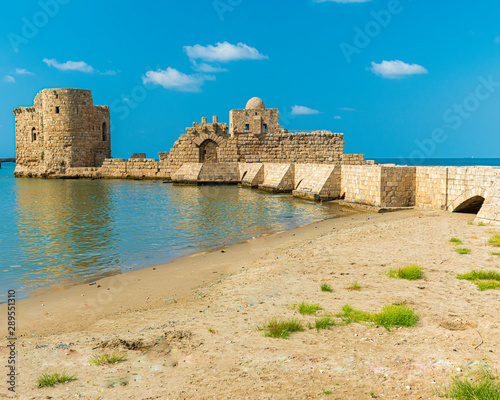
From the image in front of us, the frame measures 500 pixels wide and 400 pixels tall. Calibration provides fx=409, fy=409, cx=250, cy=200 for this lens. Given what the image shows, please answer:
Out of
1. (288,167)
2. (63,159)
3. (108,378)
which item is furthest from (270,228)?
(63,159)

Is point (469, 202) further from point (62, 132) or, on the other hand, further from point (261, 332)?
point (62, 132)

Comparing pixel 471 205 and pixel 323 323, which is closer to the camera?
pixel 323 323

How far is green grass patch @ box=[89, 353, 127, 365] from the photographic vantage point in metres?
3.26

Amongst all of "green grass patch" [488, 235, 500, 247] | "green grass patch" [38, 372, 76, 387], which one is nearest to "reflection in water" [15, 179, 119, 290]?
"green grass patch" [38, 372, 76, 387]

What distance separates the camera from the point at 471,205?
33.6ft

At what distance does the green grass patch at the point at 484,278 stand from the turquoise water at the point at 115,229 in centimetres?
505

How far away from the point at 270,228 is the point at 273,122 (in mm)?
23608

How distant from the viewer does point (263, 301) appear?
15.3 feet

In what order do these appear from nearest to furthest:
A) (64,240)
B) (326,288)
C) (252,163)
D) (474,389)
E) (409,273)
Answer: (474,389), (326,288), (409,273), (64,240), (252,163)

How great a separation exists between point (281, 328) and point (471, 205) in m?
8.44

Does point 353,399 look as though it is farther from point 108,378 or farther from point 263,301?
point 263,301

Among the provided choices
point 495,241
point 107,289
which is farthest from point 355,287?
point 107,289

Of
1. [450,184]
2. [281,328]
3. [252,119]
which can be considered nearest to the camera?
[281,328]

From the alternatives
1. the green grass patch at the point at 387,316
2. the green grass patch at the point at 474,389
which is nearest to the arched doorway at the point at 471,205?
the green grass patch at the point at 387,316
